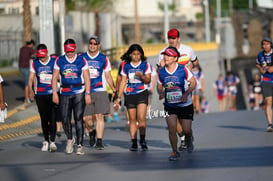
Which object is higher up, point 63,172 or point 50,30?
point 50,30

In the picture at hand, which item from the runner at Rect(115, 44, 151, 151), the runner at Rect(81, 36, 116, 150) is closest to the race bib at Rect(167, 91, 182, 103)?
the runner at Rect(115, 44, 151, 151)

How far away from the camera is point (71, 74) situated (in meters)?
14.3

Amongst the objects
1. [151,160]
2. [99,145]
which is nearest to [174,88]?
[151,160]

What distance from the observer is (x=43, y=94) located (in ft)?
50.1

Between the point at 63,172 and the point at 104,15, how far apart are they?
5118cm

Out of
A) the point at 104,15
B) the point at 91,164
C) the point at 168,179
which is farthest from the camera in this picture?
the point at 104,15

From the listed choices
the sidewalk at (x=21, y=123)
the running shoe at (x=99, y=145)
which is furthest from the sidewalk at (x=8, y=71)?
the running shoe at (x=99, y=145)

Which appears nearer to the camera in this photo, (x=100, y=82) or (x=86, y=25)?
(x=100, y=82)

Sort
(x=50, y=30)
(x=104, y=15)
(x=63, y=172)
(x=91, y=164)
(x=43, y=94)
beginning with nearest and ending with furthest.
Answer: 1. (x=63, y=172)
2. (x=91, y=164)
3. (x=43, y=94)
4. (x=50, y=30)
5. (x=104, y=15)

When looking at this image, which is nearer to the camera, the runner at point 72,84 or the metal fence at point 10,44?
the runner at point 72,84

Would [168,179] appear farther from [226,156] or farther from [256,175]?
[226,156]

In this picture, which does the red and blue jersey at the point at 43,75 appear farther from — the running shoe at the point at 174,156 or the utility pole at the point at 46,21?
the utility pole at the point at 46,21

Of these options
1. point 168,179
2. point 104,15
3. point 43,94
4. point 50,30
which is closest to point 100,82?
point 43,94

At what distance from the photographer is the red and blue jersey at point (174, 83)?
526 inches
